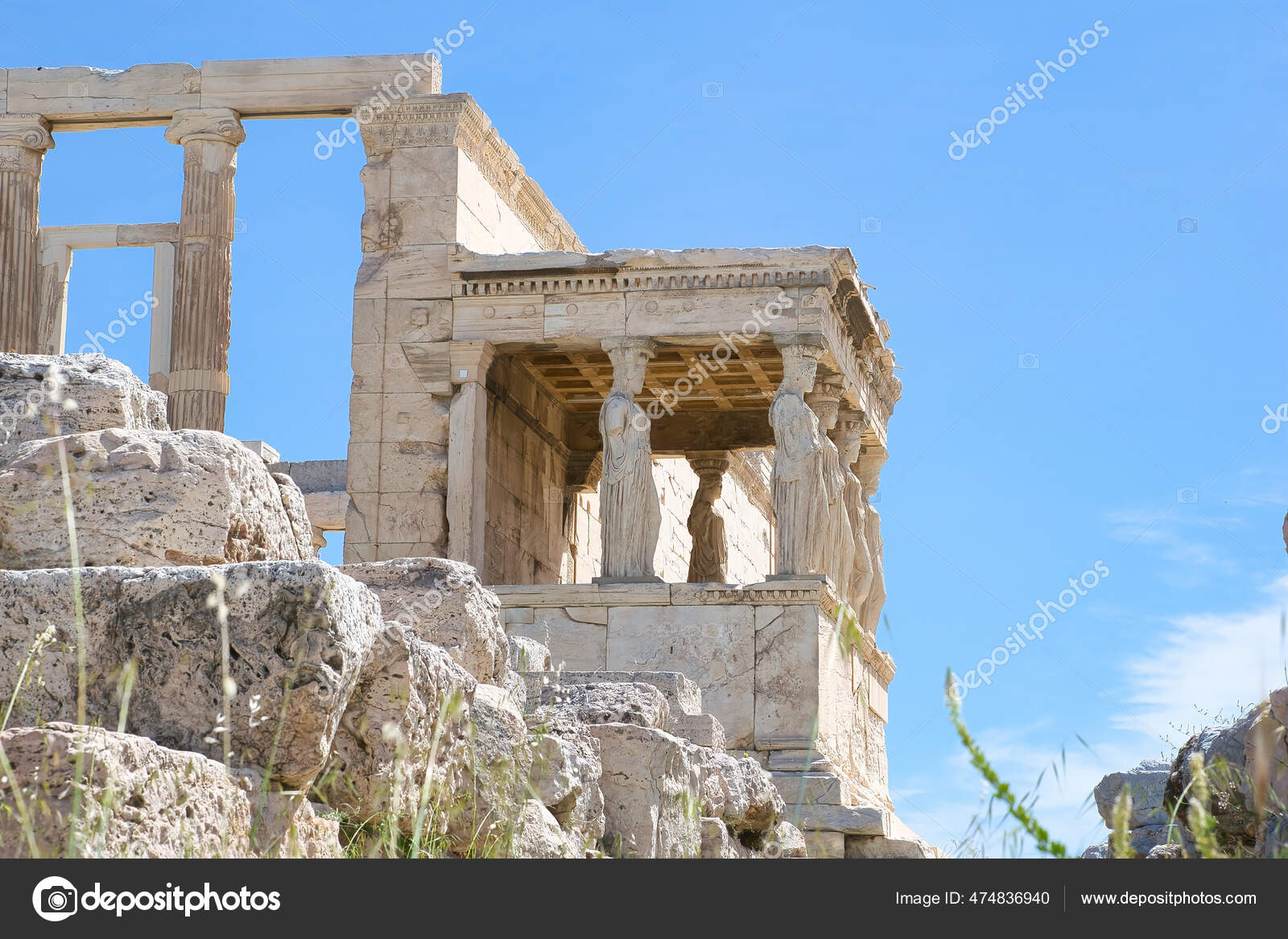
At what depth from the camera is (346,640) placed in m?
4.39

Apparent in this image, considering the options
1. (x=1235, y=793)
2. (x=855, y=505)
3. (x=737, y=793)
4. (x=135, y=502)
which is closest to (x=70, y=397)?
(x=135, y=502)

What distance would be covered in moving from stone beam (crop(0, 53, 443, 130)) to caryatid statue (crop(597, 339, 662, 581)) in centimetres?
548

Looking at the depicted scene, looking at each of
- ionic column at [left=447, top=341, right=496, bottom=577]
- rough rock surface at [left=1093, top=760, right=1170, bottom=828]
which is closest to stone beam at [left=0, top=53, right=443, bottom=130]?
ionic column at [left=447, top=341, right=496, bottom=577]

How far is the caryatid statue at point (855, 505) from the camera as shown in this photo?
59.1ft

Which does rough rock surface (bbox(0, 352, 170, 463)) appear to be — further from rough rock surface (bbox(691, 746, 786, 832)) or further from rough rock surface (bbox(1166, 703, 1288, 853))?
rough rock surface (bbox(1166, 703, 1288, 853))

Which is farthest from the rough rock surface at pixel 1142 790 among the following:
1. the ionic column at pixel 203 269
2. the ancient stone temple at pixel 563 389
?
the ionic column at pixel 203 269

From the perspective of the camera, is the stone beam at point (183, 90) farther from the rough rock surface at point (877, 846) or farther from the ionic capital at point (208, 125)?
the rough rock surface at point (877, 846)

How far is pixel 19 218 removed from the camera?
21.3m
